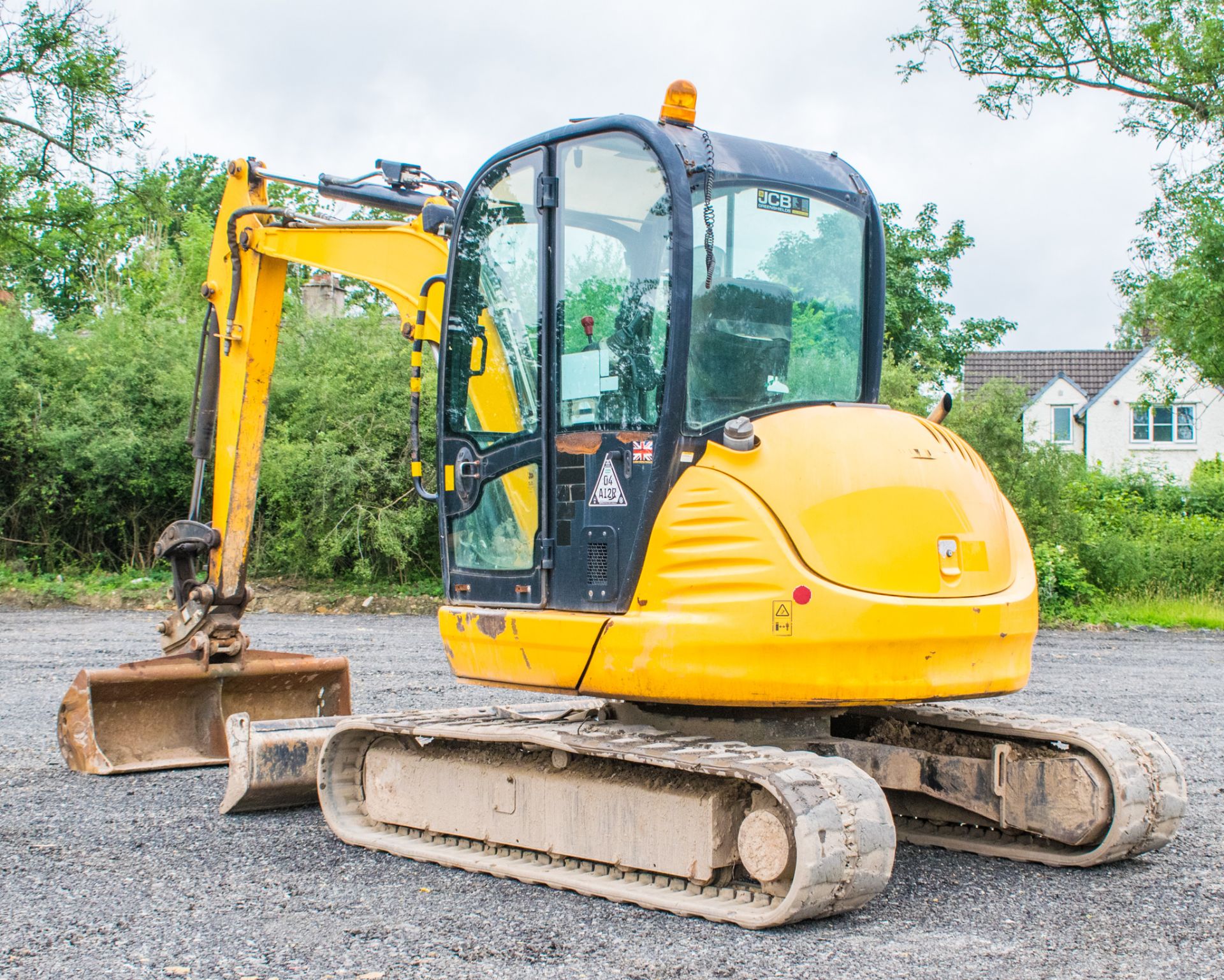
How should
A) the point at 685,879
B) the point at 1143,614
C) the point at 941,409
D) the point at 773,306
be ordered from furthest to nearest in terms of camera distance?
the point at 1143,614 < the point at 941,409 < the point at 773,306 < the point at 685,879

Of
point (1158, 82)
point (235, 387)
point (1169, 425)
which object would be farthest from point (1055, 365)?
point (235, 387)

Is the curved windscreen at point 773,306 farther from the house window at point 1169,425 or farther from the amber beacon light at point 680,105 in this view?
the house window at point 1169,425

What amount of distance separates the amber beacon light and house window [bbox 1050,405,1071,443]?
36.9 metres

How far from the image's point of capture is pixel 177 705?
22.4 feet

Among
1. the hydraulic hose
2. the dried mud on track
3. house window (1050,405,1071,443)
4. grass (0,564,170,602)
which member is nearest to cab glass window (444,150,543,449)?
the hydraulic hose

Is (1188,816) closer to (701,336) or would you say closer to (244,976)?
(701,336)

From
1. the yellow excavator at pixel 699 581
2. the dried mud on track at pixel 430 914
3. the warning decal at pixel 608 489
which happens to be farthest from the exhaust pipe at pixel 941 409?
the dried mud on track at pixel 430 914

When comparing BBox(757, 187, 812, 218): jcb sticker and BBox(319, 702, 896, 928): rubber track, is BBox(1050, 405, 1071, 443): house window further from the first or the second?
BBox(319, 702, 896, 928): rubber track

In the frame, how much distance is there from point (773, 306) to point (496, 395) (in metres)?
1.17

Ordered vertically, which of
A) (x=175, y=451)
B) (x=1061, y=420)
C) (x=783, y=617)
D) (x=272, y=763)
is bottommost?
(x=272, y=763)

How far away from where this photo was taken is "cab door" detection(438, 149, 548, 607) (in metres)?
4.94

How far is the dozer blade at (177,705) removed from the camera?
650 cm

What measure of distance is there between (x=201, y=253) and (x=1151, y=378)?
20.7 m

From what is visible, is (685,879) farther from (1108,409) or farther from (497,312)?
(1108,409)
